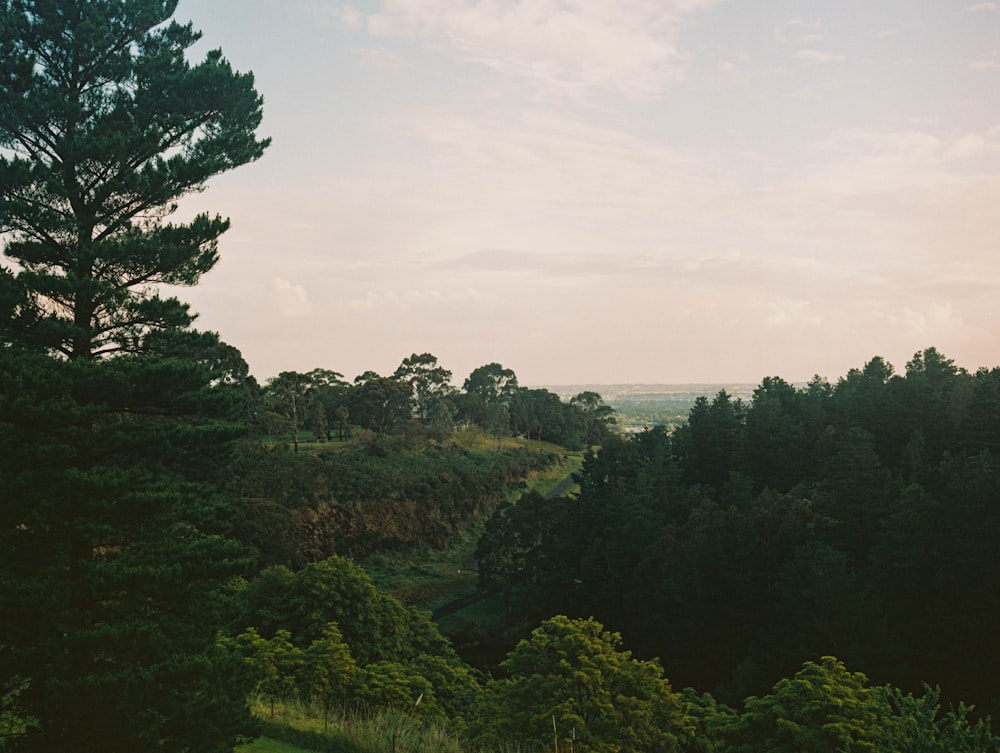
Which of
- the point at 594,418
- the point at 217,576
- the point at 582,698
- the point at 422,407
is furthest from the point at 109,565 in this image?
the point at 594,418

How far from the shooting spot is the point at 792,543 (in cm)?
3316

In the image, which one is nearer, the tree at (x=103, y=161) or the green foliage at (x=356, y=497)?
the tree at (x=103, y=161)

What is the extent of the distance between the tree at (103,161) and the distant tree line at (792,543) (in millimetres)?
24709

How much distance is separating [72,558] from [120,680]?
2.38 metres

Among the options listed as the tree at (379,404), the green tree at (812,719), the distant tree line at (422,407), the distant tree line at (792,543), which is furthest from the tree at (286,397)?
the green tree at (812,719)

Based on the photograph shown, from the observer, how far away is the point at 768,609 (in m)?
32.8

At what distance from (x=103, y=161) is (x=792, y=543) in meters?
30.5

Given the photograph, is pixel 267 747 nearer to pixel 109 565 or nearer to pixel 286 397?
pixel 109 565

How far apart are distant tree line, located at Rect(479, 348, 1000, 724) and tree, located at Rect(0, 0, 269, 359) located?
24.7m

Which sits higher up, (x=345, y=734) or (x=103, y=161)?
(x=103, y=161)

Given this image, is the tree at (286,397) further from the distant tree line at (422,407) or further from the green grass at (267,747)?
the green grass at (267,747)

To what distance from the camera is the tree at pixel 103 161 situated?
44.1 ft

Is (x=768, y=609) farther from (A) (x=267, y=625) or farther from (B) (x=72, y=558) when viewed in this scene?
(B) (x=72, y=558)

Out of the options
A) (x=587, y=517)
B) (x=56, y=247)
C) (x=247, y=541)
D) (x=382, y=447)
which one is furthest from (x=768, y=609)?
(x=382, y=447)
